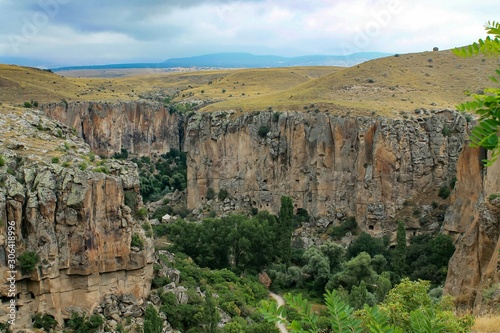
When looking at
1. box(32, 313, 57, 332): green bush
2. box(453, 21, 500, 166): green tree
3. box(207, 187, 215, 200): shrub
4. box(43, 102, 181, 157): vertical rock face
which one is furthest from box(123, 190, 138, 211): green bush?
box(43, 102, 181, 157): vertical rock face

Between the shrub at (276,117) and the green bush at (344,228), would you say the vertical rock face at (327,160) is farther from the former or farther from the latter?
the green bush at (344,228)

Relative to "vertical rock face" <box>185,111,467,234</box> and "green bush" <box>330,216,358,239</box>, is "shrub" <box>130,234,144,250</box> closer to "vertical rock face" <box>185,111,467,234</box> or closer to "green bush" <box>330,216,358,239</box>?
"green bush" <box>330,216,358,239</box>

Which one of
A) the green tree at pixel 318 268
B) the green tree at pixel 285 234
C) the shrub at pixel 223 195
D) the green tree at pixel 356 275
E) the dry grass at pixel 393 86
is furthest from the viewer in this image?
the shrub at pixel 223 195

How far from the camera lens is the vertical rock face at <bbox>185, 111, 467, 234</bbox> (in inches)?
1932

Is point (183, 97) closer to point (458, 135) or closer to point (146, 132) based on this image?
point (146, 132)

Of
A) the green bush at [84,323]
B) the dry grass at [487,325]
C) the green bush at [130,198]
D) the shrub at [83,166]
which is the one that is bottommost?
the green bush at [84,323]

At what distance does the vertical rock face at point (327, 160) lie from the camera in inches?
1932

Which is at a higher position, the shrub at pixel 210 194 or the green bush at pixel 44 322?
the green bush at pixel 44 322

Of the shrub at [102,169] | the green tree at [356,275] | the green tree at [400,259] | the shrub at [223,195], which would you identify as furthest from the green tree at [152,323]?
the shrub at [223,195]

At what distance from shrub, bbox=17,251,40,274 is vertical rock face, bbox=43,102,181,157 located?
50169 mm

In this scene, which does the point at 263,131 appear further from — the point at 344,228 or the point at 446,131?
the point at 446,131

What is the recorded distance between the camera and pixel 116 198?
85.0 feet

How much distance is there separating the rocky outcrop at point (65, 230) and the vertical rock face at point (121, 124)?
155 ft

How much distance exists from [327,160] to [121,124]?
37.3m
